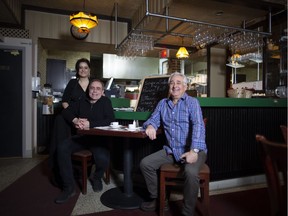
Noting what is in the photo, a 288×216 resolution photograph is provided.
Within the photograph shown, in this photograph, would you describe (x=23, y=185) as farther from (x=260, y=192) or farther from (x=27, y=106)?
(x=260, y=192)

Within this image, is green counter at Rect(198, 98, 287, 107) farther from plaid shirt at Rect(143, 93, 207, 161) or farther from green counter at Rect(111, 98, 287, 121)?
plaid shirt at Rect(143, 93, 207, 161)

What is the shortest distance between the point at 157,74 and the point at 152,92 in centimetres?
162

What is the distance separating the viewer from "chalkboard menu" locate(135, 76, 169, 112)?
2746 mm

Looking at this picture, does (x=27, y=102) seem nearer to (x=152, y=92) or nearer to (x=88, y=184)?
(x=88, y=184)

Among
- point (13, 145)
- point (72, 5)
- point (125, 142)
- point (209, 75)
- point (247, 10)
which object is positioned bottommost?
point (13, 145)

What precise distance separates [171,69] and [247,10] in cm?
351

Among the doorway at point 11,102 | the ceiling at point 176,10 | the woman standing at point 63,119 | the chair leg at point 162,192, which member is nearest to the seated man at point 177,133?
the chair leg at point 162,192

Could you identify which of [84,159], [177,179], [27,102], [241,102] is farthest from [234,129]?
[27,102]

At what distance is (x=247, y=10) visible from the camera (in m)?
3.90

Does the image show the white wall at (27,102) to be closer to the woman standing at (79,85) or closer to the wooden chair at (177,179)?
the woman standing at (79,85)

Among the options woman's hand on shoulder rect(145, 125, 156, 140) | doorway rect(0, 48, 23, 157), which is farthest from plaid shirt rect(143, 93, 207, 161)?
doorway rect(0, 48, 23, 157)

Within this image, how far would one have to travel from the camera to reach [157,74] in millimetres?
4398

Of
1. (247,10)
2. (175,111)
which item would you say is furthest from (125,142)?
(247,10)

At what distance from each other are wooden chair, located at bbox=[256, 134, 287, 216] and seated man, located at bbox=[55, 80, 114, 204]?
1.72m
